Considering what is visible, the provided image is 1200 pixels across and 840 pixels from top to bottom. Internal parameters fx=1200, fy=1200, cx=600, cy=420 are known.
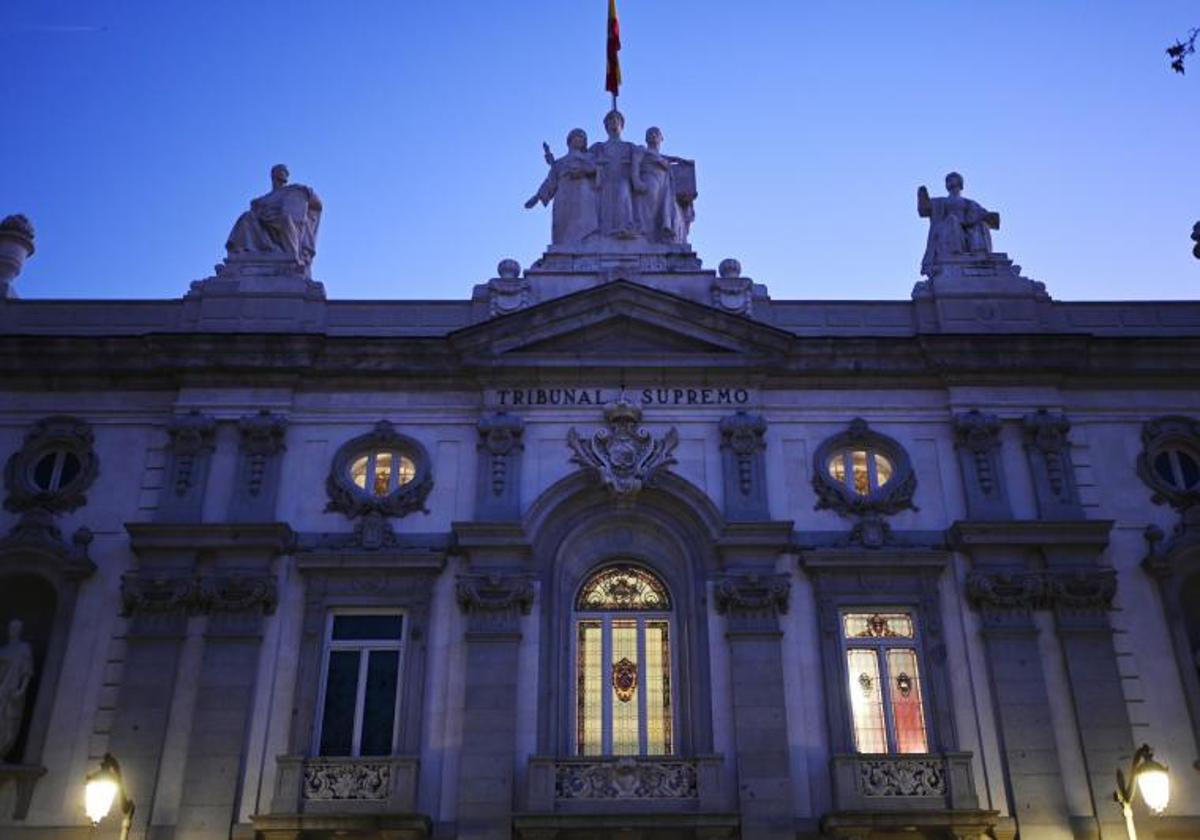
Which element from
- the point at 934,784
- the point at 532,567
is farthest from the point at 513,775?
the point at 934,784

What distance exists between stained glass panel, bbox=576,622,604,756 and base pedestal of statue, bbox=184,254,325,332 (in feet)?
25.6

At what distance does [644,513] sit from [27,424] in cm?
1121

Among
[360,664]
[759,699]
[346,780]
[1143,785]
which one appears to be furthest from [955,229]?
[346,780]

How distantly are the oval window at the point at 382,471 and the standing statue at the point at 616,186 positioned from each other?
625cm

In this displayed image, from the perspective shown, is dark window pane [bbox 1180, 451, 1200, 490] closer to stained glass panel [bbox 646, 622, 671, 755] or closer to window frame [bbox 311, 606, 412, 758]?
stained glass panel [bbox 646, 622, 671, 755]

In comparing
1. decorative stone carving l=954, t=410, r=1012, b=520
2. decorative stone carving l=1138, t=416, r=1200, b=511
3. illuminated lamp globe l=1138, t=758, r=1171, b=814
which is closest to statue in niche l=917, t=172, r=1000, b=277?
decorative stone carving l=954, t=410, r=1012, b=520

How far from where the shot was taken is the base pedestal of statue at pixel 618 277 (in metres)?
22.7

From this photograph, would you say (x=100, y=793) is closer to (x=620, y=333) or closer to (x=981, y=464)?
(x=620, y=333)

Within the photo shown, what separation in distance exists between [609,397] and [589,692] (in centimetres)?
536

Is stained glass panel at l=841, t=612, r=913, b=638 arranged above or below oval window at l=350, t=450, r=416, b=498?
below

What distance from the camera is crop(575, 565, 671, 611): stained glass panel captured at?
20484 mm

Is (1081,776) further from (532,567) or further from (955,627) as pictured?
(532,567)

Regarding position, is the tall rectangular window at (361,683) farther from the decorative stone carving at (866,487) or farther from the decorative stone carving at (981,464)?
the decorative stone carving at (981,464)

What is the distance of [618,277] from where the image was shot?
74.4ft
